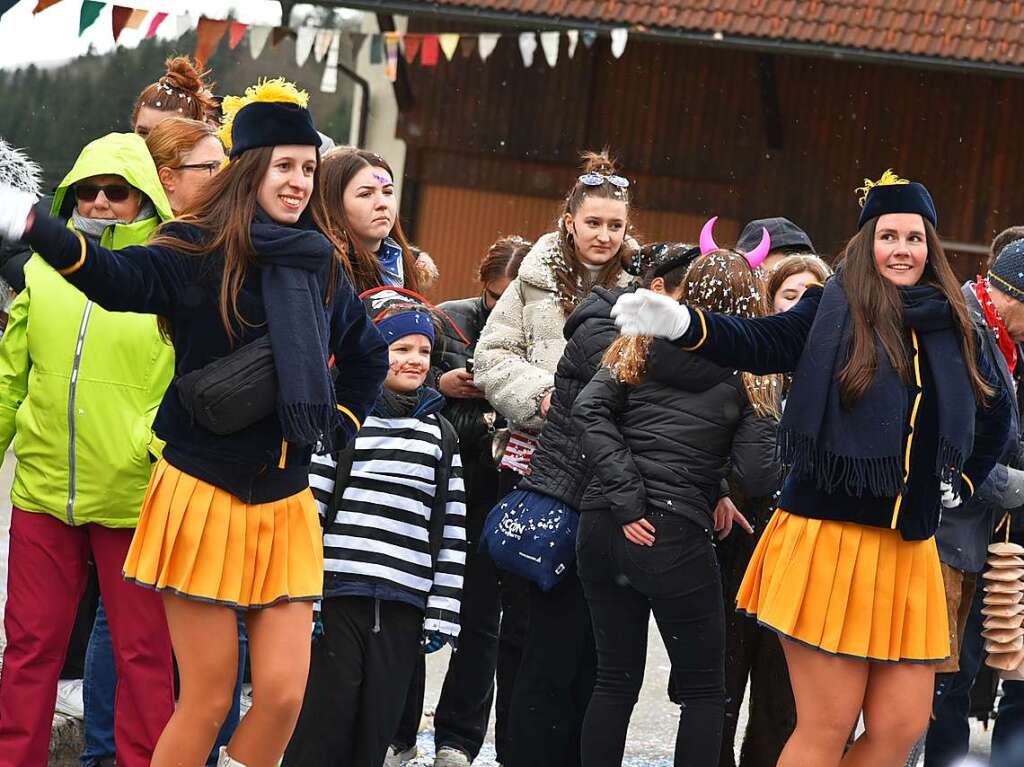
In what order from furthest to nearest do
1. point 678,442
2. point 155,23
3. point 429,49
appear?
1. point 429,49
2. point 155,23
3. point 678,442

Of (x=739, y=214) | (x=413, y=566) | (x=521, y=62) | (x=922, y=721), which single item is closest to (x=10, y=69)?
(x=521, y=62)

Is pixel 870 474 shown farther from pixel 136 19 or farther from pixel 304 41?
pixel 304 41

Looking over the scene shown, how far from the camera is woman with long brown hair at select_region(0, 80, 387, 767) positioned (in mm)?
3670

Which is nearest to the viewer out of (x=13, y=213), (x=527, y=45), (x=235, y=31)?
(x=13, y=213)

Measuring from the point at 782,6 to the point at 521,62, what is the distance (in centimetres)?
236

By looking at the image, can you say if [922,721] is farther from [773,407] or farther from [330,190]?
[330,190]

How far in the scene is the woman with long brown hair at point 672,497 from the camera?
4.44 metres

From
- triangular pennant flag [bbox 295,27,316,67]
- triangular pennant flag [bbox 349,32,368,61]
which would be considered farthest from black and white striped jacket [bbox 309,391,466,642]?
triangular pennant flag [bbox 349,32,368,61]

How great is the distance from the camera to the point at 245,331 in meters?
3.74

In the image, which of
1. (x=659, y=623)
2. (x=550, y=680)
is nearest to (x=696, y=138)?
(x=550, y=680)

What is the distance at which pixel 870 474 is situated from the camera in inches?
156

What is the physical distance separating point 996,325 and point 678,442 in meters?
1.36

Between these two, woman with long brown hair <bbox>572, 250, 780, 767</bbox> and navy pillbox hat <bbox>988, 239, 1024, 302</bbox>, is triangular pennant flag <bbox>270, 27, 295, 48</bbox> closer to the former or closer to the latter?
navy pillbox hat <bbox>988, 239, 1024, 302</bbox>

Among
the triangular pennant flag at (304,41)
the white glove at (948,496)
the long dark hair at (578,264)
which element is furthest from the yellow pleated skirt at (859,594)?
the triangular pennant flag at (304,41)
